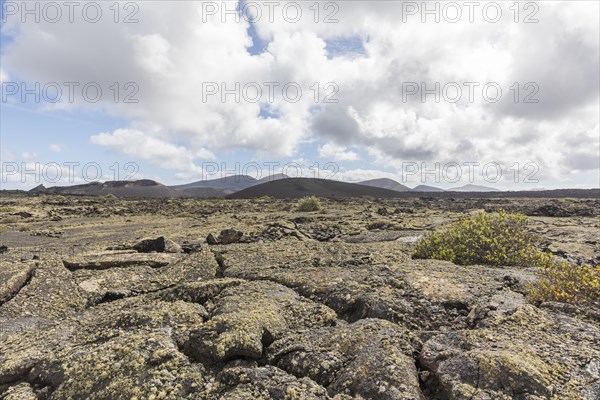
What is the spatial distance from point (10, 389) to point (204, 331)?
80.2 inches

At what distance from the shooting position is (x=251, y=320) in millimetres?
4547

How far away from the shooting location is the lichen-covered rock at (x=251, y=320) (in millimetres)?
4066

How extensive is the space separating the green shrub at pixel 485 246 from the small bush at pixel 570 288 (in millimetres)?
2094

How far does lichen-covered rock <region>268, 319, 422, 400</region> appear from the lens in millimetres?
3561

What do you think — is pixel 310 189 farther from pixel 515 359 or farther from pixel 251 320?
pixel 515 359

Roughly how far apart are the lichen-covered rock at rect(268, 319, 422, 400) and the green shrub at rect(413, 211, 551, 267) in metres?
4.67

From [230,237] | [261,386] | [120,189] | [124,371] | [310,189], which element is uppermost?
[120,189]

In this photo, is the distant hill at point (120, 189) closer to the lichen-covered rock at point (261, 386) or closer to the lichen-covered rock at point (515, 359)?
the lichen-covered rock at point (261, 386)

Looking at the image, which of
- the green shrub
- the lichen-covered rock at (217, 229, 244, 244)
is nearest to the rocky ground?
the green shrub

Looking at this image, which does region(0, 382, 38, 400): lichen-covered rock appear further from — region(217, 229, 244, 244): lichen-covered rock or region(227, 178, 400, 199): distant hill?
region(227, 178, 400, 199): distant hill

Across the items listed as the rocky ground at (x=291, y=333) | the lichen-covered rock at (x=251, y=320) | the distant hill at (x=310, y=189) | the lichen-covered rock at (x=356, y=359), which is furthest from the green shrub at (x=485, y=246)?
the distant hill at (x=310, y=189)

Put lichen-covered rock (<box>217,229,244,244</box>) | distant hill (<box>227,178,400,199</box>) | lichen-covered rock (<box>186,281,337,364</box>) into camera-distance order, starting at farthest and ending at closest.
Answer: distant hill (<box>227,178,400,199</box>) → lichen-covered rock (<box>217,229,244,244</box>) → lichen-covered rock (<box>186,281,337,364</box>)

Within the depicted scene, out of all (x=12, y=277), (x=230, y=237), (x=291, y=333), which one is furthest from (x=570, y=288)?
(x=12, y=277)

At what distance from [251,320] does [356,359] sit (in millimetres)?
1369
